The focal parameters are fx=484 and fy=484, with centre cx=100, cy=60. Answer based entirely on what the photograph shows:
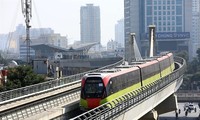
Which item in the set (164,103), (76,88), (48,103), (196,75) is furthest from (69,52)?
(48,103)

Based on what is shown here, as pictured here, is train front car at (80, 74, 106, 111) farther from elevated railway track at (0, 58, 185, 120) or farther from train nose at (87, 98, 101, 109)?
elevated railway track at (0, 58, 185, 120)

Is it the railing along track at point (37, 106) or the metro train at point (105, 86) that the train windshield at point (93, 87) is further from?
the railing along track at point (37, 106)

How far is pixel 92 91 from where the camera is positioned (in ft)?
104

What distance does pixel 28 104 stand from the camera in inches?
1292

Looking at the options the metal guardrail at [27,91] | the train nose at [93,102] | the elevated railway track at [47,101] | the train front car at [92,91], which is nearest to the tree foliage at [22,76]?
the metal guardrail at [27,91]

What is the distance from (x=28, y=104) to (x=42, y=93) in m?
5.64

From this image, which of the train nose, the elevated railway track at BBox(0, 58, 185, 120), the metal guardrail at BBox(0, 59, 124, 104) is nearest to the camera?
the elevated railway track at BBox(0, 58, 185, 120)

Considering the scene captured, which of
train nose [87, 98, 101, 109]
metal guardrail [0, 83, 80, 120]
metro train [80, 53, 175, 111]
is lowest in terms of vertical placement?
metal guardrail [0, 83, 80, 120]

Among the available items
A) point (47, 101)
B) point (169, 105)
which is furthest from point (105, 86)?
point (169, 105)

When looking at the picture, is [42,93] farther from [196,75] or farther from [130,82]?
[196,75]

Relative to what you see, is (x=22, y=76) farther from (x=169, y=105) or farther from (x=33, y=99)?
(x=33, y=99)

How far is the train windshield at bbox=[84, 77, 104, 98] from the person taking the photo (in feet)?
104

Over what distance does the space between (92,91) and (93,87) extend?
27 cm

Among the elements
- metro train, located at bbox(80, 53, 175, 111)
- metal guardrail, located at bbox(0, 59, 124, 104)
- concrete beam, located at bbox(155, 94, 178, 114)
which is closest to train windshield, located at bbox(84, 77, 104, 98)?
metro train, located at bbox(80, 53, 175, 111)
